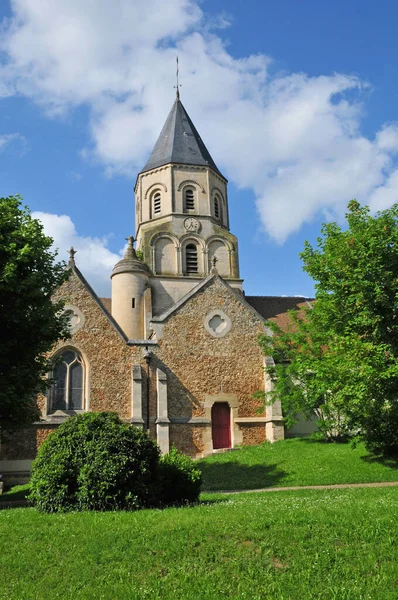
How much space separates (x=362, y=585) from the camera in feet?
21.9

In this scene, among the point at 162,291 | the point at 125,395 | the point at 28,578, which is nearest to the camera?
the point at 28,578

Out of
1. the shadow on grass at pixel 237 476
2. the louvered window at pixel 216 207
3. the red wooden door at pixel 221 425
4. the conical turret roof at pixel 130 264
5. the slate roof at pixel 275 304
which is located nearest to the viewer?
the shadow on grass at pixel 237 476

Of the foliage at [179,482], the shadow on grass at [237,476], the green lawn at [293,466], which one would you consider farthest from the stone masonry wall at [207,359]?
the foliage at [179,482]

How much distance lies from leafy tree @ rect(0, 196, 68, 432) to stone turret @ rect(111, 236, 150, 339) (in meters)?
14.5

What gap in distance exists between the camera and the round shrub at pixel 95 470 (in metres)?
10.9

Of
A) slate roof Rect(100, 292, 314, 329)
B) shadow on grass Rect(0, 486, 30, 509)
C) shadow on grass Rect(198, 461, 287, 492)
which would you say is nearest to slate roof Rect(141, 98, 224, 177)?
slate roof Rect(100, 292, 314, 329)

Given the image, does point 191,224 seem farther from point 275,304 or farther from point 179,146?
point 275,304

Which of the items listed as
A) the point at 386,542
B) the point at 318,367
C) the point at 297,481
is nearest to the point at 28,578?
the point at 386,542

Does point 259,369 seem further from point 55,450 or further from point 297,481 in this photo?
point 55,450

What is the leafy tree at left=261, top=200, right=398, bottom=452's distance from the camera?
16922 millimetres

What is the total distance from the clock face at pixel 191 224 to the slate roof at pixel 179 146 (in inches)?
167

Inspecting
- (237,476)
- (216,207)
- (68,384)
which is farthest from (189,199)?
(237,476)

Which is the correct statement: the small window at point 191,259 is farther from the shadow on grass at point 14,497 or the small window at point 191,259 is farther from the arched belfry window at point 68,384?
the shadow on grass at point 14,497

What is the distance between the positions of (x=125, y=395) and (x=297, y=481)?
940cm
